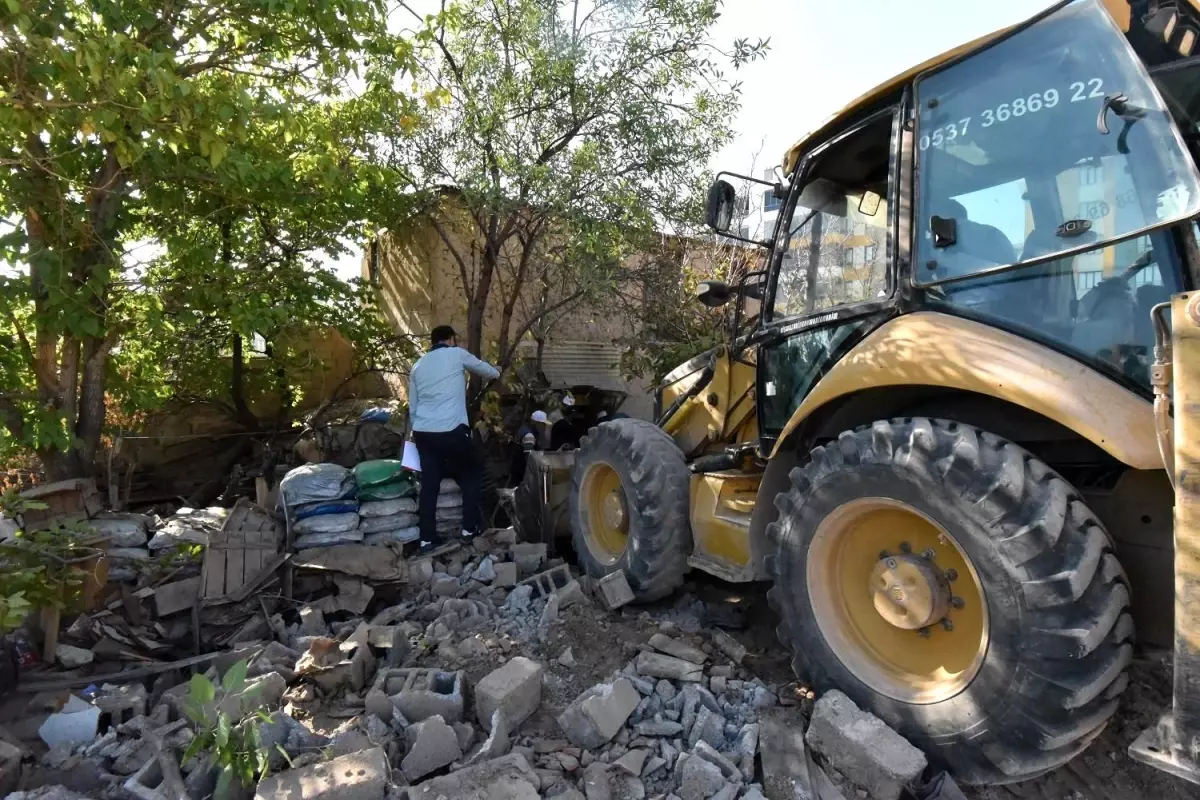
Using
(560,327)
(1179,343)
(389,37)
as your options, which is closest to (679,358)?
(560,327)

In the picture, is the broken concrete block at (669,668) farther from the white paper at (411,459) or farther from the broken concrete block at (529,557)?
the white paper at (411,459)

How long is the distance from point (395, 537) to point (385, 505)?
255 mm

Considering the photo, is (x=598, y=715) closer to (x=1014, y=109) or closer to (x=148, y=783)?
(x=148, y=783)

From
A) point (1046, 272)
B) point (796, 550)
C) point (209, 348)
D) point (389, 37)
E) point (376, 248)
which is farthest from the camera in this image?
point (376, 248)

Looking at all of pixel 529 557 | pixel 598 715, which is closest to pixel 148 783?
pixel 598 715

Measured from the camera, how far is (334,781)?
2.32 m

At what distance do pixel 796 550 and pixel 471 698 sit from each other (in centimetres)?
153

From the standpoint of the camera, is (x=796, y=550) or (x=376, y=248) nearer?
(x=796, y=550)

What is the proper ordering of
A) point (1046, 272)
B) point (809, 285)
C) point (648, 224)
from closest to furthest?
point (1046, 272) → point (809, 285) → point (648, 224)

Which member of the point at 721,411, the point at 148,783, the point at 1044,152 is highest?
the point at 1044,152

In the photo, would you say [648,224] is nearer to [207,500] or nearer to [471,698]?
[471,698]

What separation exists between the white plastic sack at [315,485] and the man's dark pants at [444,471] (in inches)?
22.5

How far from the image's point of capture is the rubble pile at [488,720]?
246 cm

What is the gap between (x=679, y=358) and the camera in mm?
7910
